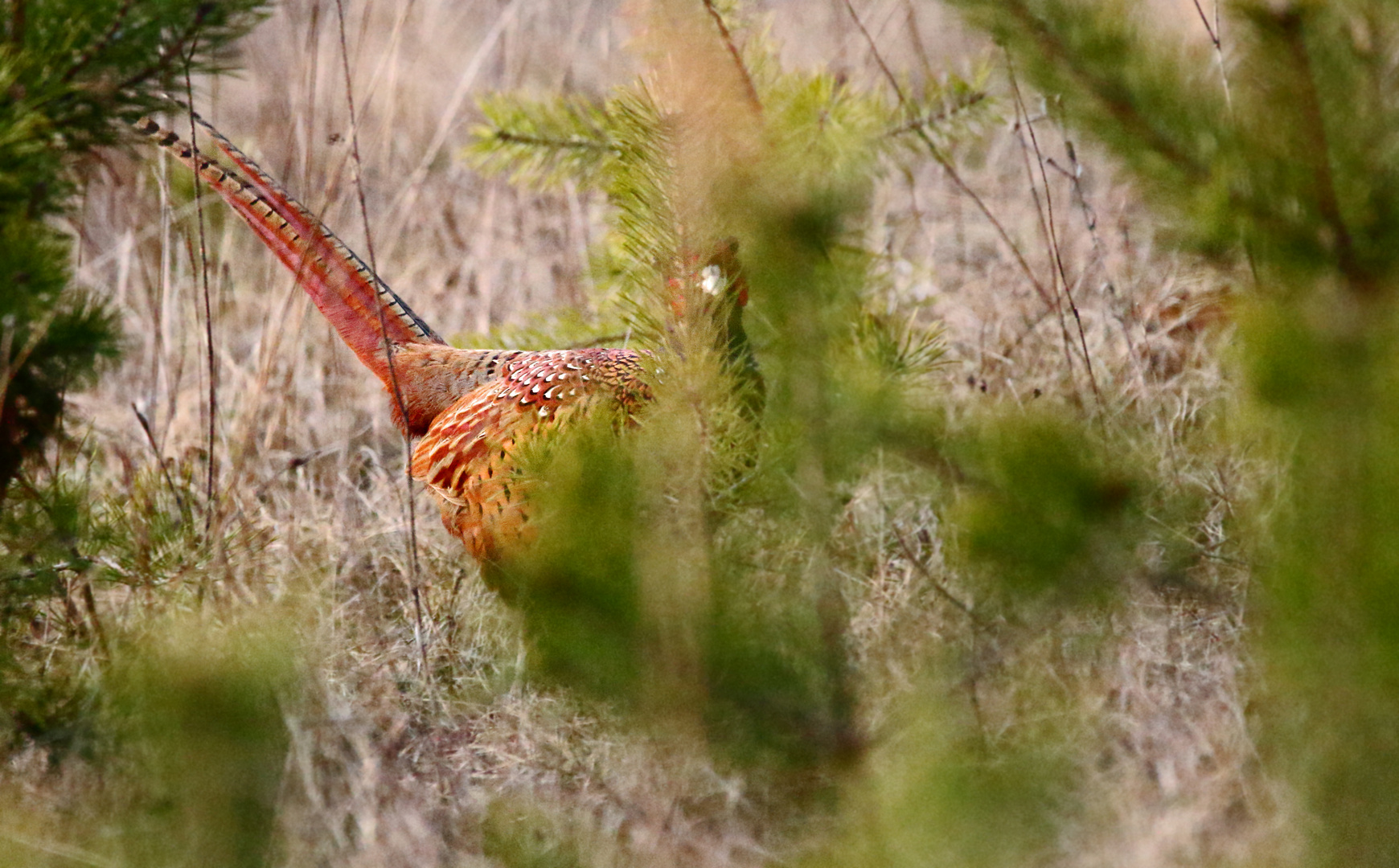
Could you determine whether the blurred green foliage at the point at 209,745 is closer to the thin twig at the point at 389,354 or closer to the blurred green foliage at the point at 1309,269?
the blurred green foliage at the point at 1309,269

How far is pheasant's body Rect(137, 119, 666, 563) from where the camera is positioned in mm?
2537

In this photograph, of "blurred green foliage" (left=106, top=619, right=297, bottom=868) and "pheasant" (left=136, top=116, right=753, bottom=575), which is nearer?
"blurred green foliage" (left=106, top=619, right=297, bottom=868)

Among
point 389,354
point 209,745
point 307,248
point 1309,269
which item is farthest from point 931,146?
point 209,745

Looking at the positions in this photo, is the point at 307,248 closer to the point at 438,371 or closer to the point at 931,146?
the point at 438,371

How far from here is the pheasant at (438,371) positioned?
2525 millimetres

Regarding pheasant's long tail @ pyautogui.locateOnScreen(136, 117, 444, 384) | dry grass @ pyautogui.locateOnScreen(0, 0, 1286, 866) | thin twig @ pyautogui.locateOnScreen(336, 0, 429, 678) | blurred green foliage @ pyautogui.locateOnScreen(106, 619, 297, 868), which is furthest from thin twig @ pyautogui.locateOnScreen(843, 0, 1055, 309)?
blurred green foliage @ pyautogui.locateOnScreen(106, 619, 297, 868)

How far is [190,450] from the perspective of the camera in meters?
3.25

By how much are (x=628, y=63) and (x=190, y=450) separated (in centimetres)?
248

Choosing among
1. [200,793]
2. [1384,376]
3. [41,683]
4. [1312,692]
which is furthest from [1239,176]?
[41,683]

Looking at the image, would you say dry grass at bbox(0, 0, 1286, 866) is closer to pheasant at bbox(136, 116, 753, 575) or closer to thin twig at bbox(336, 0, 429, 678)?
thin twig at bbox(336, 0, 429, 678)

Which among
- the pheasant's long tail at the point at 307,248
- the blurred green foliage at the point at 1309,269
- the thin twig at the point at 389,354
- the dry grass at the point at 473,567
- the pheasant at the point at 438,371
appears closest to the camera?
the blurred green foliage at the point at 1309,269

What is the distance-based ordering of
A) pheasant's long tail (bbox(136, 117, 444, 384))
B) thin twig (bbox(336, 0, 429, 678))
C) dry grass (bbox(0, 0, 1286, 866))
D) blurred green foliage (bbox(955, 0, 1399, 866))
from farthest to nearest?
1. pheasant's long tail (bbox(136, 117, 444, 384))
2. thin twig (bbox(336, 0, 429, 678))
3. dry grass (bbox(0, 0, 1286, 866))
4. blurred green foliage (bbox(955, 0, 1399, 866))

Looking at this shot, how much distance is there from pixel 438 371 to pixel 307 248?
1.38 feet

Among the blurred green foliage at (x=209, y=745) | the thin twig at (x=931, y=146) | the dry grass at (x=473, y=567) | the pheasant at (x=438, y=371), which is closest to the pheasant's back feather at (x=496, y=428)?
the pheasant at (x=438, y=371)
